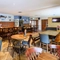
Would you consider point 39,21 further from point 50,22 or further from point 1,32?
point 1,32

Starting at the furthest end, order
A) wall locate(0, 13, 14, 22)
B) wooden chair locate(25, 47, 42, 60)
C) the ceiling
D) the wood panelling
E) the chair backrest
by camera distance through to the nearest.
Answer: the wood panelling
wall locate(0, 13, 14, 22)
the ceiling
the chair backrest
wooden chair locate(25, 47, 42, 60)

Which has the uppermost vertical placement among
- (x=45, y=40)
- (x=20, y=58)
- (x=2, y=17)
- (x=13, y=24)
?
(x=2, y=17)

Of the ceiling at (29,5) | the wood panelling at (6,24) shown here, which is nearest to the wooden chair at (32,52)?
the ceiling at (29,5)

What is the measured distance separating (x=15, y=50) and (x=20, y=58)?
34.9 inches

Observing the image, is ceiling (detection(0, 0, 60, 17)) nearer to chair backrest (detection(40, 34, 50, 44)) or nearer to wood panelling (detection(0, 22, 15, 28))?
chair backrest (detection(40, 34, 50, 44))

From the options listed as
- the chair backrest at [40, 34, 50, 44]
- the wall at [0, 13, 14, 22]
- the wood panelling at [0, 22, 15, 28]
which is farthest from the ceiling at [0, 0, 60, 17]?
the wood panelling at [0, 22, 15, 28]

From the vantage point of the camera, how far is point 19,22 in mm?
12328

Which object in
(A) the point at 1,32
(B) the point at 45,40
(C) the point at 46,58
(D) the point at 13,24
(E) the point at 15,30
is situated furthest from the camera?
(D) the point at 13,24

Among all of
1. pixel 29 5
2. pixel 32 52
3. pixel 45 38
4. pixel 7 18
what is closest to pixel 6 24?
pixel 7 18

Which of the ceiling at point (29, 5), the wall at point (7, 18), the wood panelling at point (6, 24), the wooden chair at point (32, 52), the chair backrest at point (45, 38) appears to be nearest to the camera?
the wooden chair at point (32, 52)

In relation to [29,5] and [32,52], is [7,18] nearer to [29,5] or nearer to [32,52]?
[29,5]

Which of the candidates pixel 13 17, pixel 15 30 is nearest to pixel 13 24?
pixel 13 17

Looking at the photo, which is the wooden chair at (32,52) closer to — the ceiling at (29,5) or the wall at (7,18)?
the ceiling at (29,5)

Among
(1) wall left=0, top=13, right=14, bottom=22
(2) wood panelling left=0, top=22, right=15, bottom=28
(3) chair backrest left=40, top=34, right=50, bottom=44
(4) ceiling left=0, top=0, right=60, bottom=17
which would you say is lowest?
(3) chair backrest left=40, top=34, right=50, bottom=44
